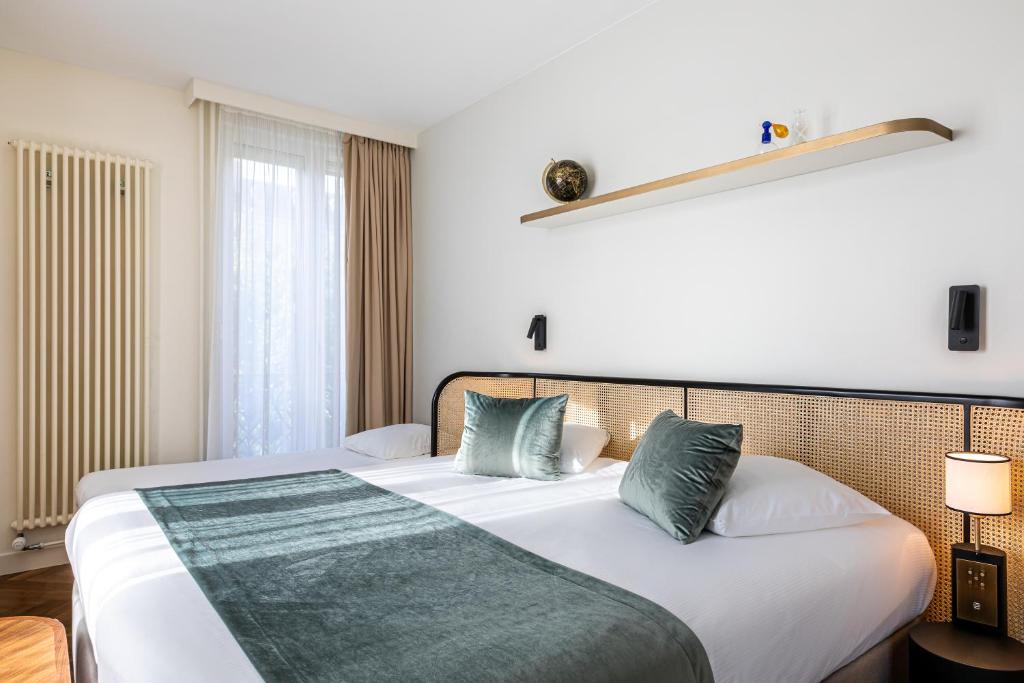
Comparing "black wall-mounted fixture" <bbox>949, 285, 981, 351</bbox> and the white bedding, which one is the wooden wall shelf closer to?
"black wall-mounted fixture" <bbox>949, 285, 981, 351</bbox>

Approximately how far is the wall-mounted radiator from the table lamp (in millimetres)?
3752

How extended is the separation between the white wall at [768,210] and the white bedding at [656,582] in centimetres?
67

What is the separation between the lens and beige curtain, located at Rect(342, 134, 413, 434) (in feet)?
13.5

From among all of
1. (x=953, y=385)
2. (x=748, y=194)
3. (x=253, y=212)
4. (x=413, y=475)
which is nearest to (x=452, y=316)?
(x=253, y=212)

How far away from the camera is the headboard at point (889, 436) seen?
1.71 metres

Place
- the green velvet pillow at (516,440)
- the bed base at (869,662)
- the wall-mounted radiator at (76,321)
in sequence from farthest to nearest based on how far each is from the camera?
1. the wall-mounted radiator at (76,321)
2. the green velvet pillow at (516,440)
3. the bed base at (869,662)

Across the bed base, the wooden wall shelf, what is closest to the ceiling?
the wooden wall shelf

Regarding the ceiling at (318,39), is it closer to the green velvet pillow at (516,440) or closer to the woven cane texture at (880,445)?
the green velvet pillow at (516,440)

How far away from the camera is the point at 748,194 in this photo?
7.82 ft

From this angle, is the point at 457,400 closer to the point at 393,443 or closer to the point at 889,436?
the point at 393,443

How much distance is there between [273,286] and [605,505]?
2.70 meters

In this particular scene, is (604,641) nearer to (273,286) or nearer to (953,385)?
(953,385)

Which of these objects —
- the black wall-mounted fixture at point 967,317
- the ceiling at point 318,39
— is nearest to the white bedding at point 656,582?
the black wall-mounted fixture at point 967,317

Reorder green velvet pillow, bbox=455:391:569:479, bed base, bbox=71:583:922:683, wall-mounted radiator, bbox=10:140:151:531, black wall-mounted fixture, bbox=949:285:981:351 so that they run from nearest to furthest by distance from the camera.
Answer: bed base, bbox=71:583:922:683, black wall-mounted fixture, bbox=949:285:981:351, green velvet pillow, bbox=455:391:569:479, wall-mounted radiator, bbox=10:140:151:531
